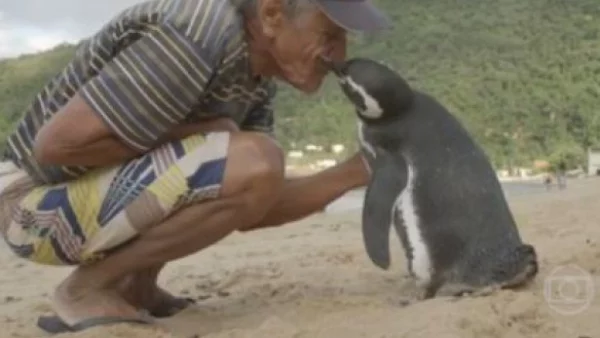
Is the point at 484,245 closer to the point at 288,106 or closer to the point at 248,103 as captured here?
the point at 248,103

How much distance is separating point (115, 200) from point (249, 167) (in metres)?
0.33

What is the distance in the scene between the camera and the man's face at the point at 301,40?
2.45 metres

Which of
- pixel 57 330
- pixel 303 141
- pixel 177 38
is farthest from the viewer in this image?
pixel 303 141

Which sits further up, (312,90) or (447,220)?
(312,90)

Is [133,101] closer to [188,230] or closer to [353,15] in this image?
[188,230]

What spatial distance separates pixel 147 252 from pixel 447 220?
701 millimetres

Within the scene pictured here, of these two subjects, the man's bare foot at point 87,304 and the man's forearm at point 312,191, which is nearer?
the man's bare foot at point 87,304

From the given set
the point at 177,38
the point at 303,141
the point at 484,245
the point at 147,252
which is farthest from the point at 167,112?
the point at 303,141

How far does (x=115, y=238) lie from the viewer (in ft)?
8.16

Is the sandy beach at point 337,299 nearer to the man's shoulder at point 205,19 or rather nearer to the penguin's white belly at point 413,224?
the penguin's white belly at point 413,224

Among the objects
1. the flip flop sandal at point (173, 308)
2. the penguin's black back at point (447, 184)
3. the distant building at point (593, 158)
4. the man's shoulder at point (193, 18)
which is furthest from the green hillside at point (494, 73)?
the man's shoulder at point (193, 18)

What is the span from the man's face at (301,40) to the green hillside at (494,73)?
2417 cm

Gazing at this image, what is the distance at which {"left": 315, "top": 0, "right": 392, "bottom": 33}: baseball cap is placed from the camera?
95.2 inches

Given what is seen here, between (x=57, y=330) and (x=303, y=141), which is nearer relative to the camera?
(x=57, y=330)
